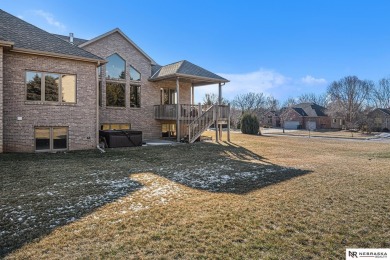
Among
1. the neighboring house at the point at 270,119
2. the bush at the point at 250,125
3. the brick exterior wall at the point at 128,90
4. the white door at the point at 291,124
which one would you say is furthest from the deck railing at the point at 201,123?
the neighboring house at the point at 270,119

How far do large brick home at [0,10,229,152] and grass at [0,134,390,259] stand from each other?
145 inches

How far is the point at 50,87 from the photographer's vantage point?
12.5m

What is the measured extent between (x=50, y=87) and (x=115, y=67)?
18.9 feet

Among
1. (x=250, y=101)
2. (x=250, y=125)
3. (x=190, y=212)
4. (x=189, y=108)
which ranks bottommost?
(x=190, y=212)

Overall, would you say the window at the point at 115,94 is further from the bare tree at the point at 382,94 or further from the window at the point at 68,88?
the bare tree at the point at 382,94

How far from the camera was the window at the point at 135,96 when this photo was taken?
1814 centimetres

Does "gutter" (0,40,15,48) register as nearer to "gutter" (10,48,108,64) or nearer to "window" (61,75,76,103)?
"gutter" (10,48,108,64)

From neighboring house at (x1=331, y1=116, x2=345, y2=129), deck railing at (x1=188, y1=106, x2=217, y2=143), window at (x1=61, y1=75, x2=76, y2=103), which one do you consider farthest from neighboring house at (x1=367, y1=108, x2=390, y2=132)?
window at (x1=61, y1=75, x2=76, y2=103)

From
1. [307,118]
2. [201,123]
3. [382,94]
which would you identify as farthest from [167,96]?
[382,94]

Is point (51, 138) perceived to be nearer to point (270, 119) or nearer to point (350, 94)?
point (270, 119)

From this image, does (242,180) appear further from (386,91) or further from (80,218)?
(386,91)

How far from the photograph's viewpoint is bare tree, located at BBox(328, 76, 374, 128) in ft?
170

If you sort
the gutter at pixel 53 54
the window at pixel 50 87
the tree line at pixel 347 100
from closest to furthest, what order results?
the gutter at pixel 53 54, the window at pixel 50 87, the tree line at pixel 347 100

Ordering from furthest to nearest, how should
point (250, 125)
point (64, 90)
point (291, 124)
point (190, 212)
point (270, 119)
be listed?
point (270, 119), point (291, 124), point (250, 125), point (64, 90), point (190, 212)
